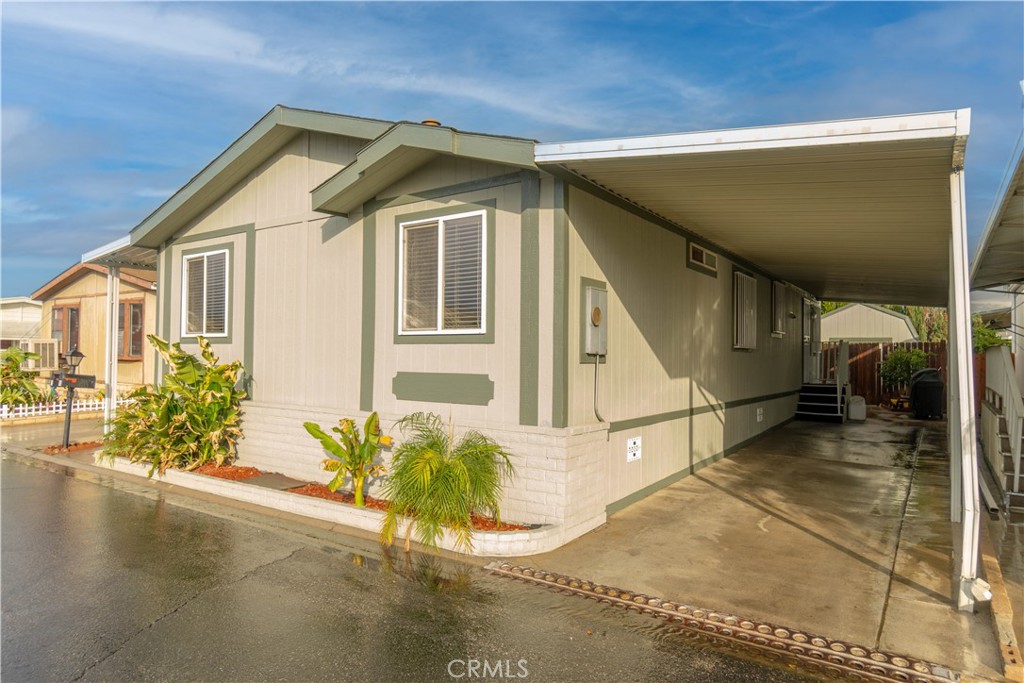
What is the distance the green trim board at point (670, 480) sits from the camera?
6824 millimetres

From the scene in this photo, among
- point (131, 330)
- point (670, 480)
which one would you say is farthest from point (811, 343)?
point (131, 330)

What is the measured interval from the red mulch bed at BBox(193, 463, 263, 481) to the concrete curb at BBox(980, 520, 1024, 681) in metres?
7.85

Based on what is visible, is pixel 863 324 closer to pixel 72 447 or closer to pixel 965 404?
pixel 965 404

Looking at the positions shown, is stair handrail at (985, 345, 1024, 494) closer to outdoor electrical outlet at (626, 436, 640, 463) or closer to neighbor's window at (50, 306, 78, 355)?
outdoor electrical outlet at (626, 436, 640, 463)

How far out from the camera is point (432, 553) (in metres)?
5.60

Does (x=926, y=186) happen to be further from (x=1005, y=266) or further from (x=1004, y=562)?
(x=1005, y=266)

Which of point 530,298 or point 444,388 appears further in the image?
point 444,388

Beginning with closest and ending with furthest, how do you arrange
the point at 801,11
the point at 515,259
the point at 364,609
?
1. the point at 364,609
2. the point at 515,259
3. the point at 801,11

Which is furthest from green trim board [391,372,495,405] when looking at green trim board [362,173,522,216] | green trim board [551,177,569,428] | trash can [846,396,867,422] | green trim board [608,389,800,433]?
trash can [846,396,867,422]

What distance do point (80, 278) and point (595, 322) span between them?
2059cm

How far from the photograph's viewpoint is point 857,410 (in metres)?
15.1

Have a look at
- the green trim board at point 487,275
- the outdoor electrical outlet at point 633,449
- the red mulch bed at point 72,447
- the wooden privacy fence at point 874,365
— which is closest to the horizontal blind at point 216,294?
the red mulch bed at point 72,447

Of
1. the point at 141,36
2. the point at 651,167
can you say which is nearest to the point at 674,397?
the point at 651,167

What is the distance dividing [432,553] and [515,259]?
114 inches
